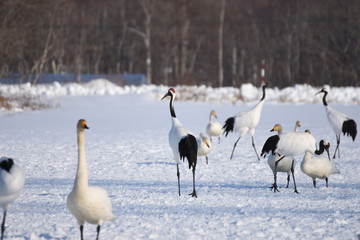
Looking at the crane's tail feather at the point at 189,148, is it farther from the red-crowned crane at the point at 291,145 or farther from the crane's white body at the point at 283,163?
the crane's white body at the point at 283,163

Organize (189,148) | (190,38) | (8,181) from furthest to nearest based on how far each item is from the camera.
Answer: (190,38)
(189,148)
(8,181)

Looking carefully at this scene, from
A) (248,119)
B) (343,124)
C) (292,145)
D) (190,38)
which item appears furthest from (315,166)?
(190,38)

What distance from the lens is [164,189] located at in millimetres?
7676

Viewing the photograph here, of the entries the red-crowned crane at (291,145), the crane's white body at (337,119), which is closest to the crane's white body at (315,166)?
the red-crowned crane at (291,145)

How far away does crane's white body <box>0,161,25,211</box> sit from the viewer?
4.95 meters

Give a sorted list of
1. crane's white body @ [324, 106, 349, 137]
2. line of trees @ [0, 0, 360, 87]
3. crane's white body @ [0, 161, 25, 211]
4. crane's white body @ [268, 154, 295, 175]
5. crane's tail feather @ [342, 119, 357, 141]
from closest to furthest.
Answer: crane's white body @ [0, 161, 25, 211]
crane's white body @ [268, 154, 295, 175]
crane's tail feather @ [342, 119, 357, 141]
crane's white body @ [324, 106, 349, 137]
line of trees @ [0, 0, 360, 87]

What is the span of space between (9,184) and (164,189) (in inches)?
121

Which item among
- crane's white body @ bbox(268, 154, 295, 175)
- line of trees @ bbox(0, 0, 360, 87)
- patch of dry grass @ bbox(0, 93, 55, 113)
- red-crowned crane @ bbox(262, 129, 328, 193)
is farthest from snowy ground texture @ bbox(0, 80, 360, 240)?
line of trees @ bbox(0, 0, 360, 87)

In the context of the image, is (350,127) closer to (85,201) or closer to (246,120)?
(246,120)

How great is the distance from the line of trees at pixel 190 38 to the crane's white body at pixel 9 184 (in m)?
18.1

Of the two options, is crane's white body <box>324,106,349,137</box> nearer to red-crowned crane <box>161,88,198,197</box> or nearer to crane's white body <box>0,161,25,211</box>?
red-crowned crane <box>161,88,198,197</box>

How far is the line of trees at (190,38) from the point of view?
3162 centimetres

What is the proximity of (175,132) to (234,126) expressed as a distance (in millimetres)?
3559

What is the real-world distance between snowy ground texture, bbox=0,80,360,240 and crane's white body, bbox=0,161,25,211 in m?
0.48
